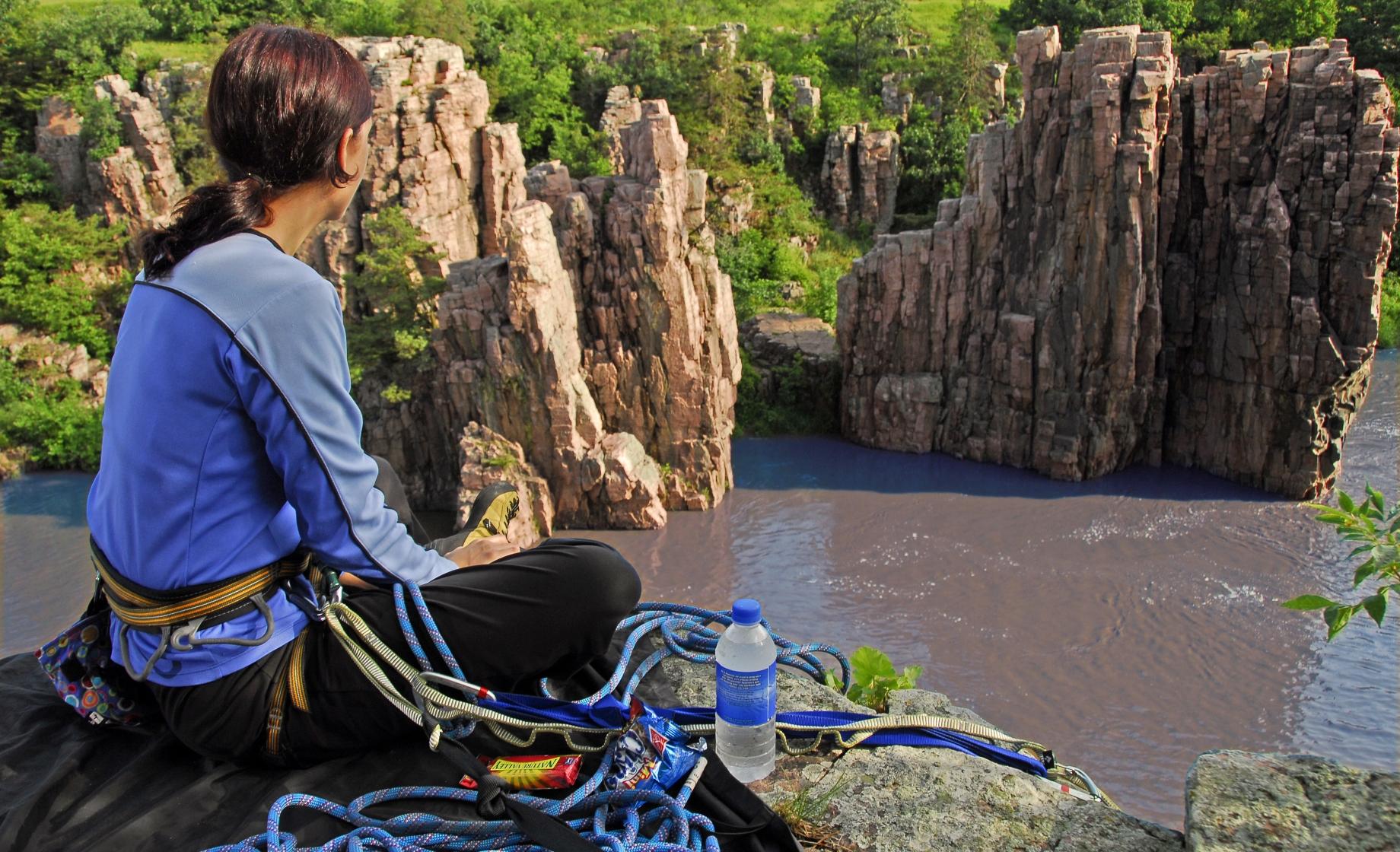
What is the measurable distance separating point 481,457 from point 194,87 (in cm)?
1395

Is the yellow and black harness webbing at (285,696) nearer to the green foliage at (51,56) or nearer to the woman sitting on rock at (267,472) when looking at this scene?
the woman sitting on rock at (267,472)

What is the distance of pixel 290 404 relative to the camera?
2258mm

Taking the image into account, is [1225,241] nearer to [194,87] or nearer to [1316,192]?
[1316,192]

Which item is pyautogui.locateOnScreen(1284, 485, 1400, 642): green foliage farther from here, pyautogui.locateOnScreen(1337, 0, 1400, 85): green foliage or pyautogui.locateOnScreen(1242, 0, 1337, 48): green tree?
pyautogui.locateOnScreen(1337, 0, 1400, 85): green foliage

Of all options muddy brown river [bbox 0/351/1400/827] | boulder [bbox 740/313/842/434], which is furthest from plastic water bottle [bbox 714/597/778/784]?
boulder [bbox 740/313/842/434]

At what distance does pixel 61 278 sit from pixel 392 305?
7.81 m

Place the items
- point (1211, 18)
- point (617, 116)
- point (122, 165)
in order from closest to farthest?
1. point (122, 165)
2. point (617, 116)
3. point (1211, 18)

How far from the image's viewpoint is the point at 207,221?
Result: 236 cm

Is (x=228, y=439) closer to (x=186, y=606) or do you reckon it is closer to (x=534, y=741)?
(x=186, y=606)

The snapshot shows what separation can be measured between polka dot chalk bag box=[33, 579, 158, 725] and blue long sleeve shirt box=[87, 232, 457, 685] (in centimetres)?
33

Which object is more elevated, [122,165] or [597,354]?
[122,165]

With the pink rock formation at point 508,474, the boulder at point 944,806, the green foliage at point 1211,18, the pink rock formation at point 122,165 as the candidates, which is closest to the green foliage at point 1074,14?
the green foliage at point 1211,18

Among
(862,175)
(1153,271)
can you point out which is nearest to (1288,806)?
(1153,271)

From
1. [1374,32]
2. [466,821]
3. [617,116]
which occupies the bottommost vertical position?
[466,821]
